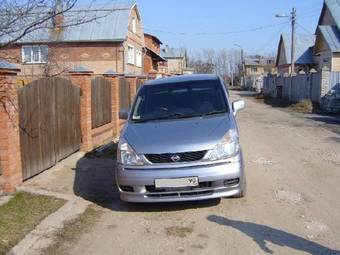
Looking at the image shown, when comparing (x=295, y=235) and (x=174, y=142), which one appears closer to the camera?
(x=295, y=235)

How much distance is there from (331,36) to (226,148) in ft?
113

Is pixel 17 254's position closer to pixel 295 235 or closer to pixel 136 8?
pixel 295 235

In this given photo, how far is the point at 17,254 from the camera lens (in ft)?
15.8

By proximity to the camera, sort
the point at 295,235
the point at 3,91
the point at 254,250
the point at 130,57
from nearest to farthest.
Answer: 1. the point at 254,250
2. the point at 295,235
3. the point at 3,91
4. the point at 130,57

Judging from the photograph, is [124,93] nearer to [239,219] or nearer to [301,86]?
[239,219]

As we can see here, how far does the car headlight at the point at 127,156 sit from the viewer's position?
242 inches

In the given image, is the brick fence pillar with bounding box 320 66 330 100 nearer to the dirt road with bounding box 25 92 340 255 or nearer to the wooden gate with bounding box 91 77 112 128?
the wooden gate with bounding box 91 77 112 128

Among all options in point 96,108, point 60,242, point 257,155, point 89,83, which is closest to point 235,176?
point 60,242

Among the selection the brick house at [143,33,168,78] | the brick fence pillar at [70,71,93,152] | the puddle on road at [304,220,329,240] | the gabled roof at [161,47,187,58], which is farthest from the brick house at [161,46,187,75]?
the puddle on road at [304,220,329,240]

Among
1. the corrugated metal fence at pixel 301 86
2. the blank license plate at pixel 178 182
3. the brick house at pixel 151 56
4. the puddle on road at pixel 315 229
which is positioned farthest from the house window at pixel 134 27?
the puddle on road at pixel 315 229

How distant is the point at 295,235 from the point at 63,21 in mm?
3474

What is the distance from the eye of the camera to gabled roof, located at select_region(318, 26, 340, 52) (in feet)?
120

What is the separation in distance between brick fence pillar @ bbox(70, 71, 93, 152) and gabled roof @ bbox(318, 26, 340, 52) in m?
29.1

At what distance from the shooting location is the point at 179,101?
745cm
